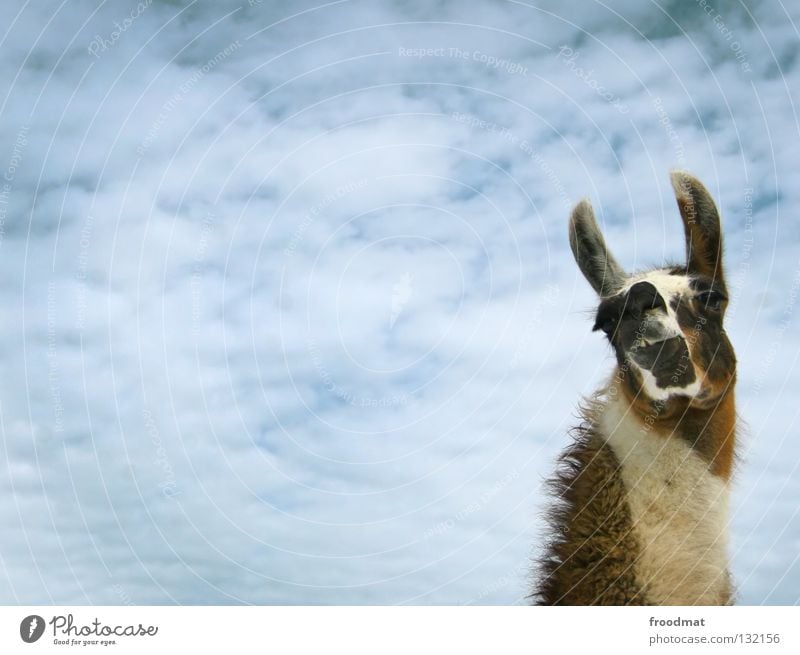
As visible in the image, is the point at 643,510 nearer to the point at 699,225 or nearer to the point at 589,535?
the point at 589,535

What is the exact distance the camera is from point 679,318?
10.3 metres

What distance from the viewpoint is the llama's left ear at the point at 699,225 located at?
34.9 ft

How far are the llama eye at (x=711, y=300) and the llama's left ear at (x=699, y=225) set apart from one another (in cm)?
21

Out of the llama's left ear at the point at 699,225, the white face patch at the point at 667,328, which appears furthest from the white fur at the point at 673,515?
the llama's left ear at the point at 699,225

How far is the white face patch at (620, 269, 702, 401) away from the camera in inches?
399

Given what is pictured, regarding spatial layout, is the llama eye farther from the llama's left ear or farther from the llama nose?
the llama nose

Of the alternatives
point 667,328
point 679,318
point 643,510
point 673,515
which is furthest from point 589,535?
point 679,318

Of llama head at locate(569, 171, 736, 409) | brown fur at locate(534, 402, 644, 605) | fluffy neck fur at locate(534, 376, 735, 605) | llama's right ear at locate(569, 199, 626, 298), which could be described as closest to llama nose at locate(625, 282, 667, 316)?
llama head at locate(569, 171, 736, 409)

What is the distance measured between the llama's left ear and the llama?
0.04 feet

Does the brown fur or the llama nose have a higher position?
the llama nose

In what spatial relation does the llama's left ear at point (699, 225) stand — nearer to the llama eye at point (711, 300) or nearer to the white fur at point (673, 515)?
the llama eye at point (711, 300)
